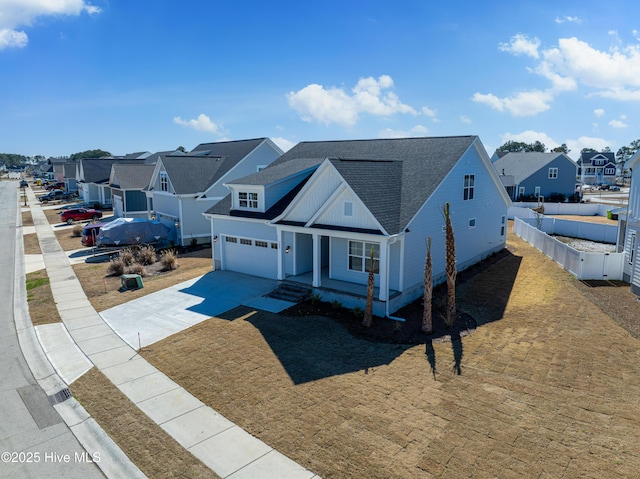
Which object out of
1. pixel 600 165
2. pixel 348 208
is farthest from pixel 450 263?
pixel 600 165

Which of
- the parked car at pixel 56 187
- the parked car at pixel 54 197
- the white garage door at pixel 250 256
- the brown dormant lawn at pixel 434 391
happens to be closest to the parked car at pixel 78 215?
the white garage door at pixel 250 256

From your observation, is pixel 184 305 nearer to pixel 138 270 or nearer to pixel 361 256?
pixel 138 270

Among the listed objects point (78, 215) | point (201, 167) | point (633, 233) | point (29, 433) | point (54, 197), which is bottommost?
point (29, 433)

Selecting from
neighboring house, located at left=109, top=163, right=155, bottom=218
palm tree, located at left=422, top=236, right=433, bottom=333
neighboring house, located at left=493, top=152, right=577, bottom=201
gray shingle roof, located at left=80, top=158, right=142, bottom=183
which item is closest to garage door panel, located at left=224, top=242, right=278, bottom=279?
palm tree, located at left=422, top=236, right=433, bottom=333

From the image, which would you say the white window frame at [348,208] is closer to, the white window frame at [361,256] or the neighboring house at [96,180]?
the white window frame at [361,256]

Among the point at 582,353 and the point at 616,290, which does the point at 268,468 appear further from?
the point at 616,290

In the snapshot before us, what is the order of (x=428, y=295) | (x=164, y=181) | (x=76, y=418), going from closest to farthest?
(x=76, y=418)
(x=428, y=295)
(x=164, y=181)
